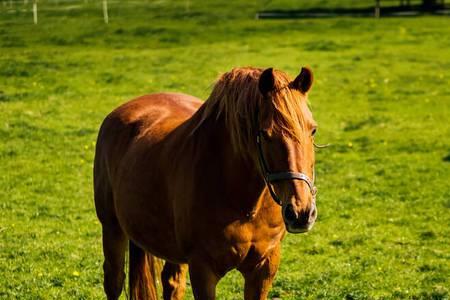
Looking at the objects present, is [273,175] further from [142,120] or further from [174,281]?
[142,120]

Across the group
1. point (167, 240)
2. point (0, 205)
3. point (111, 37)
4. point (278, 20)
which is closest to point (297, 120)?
point (167, 240)

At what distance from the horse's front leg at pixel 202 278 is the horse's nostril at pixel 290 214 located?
0.95 metres

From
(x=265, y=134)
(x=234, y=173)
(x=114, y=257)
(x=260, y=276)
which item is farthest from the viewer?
(x=114, y=257)

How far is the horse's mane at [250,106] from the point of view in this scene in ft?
12.9

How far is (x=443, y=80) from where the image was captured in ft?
65.7

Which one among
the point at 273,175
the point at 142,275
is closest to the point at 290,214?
the point at 273,175

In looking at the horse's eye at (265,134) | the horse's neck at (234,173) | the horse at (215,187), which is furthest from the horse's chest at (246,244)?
the horse's eye at (265,134)

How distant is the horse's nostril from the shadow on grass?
31.3m

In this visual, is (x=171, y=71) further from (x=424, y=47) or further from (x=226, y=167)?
(x=226, y=167)

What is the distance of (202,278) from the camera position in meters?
4.57

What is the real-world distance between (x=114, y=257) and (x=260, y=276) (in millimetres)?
1675

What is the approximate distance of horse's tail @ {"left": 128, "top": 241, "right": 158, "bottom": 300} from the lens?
5938mm

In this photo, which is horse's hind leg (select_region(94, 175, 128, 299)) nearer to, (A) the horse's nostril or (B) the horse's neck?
(B) the horse's neck

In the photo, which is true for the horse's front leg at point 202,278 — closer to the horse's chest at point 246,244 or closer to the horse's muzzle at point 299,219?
the horse's chest at point 246,244
